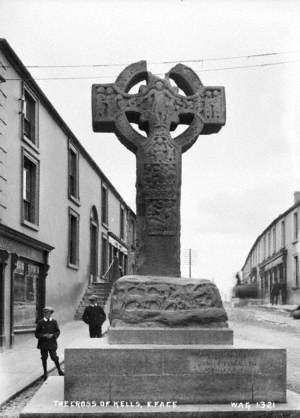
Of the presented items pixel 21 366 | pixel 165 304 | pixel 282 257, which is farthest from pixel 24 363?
pixel 282 257

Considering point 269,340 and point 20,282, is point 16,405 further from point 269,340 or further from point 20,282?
point 269,340

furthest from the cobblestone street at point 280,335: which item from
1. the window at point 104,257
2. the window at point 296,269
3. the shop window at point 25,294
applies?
the window at point 296,269

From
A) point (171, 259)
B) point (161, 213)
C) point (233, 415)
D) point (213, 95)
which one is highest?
point (213, 95)

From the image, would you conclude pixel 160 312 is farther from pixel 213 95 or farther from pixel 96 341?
pixel 213 95

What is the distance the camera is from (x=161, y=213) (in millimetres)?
7270

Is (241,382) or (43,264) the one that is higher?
(43,264)

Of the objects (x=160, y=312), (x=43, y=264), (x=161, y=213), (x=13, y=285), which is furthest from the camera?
(x=43, y=264)

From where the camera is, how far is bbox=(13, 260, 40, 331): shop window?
59.4ft

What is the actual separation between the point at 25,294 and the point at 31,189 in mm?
3448

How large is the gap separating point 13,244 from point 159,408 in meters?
12.5

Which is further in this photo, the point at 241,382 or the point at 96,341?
the point at 96,341

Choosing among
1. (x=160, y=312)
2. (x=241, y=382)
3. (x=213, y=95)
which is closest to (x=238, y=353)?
(x=241, y=382)

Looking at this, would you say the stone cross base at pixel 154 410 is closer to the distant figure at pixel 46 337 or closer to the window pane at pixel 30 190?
the distant figure at pixel 46 337

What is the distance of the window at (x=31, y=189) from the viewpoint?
65.7 feet
